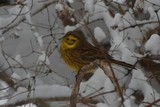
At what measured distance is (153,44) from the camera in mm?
3289

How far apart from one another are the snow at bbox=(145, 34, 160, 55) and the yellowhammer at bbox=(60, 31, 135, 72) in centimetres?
39

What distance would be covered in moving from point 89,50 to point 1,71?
0.63m

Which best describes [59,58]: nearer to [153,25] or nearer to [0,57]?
[0,57]

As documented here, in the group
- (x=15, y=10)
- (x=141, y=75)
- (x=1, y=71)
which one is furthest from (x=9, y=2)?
(x=141, y=75)

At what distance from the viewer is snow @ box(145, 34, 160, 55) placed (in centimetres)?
329

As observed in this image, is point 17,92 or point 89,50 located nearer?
point 17,92

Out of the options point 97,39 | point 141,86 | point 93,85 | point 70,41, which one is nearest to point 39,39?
point 70,41

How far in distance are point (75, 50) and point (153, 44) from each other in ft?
2.11

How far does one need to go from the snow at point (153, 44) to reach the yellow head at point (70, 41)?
55 cm

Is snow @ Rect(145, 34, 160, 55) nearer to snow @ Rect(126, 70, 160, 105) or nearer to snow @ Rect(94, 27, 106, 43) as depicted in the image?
snow @ Rect(126, 70, 160, 105)

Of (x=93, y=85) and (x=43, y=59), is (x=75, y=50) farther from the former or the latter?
(x=93, y=85)

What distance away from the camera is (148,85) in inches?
119

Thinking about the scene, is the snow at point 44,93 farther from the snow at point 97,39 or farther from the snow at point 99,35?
the snow at point 99,35

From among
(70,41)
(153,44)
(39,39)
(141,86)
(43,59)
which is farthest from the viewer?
(39,39)
